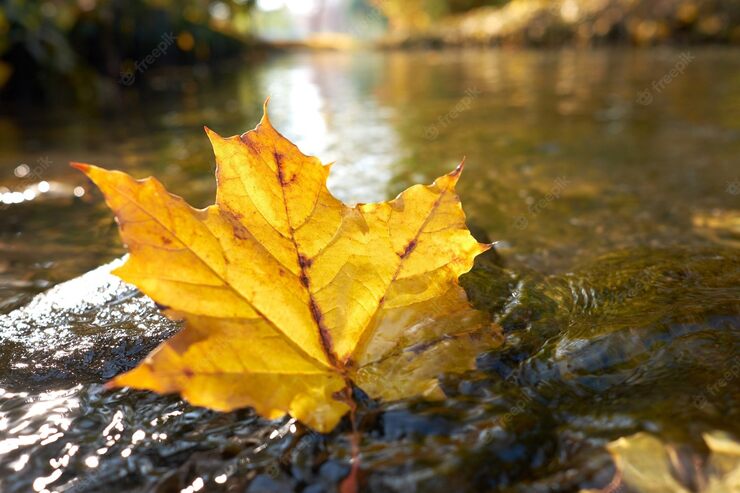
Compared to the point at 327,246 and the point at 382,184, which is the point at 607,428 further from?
the point at 382,184

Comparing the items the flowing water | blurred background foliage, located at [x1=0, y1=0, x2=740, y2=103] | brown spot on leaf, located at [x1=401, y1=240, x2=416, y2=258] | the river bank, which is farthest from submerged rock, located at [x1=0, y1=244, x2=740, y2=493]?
the river bank

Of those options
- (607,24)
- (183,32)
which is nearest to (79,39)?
(183,32)

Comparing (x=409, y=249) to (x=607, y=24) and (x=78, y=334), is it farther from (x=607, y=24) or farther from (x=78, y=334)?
(x=607, y=24)

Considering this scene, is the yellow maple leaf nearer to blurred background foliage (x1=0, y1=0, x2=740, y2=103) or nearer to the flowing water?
the flowing water

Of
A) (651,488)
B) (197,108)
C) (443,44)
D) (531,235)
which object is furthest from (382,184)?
(443,44)

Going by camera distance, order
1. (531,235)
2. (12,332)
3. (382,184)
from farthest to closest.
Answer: (382,184) < (531,235) < (12,332)

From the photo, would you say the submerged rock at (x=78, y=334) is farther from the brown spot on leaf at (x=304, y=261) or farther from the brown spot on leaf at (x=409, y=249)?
the brown spot on leaf at (x=409, y=249)

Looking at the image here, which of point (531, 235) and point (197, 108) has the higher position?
point (197, 108)

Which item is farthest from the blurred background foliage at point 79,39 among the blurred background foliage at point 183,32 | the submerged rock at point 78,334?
the submerged rock at point 78,334
